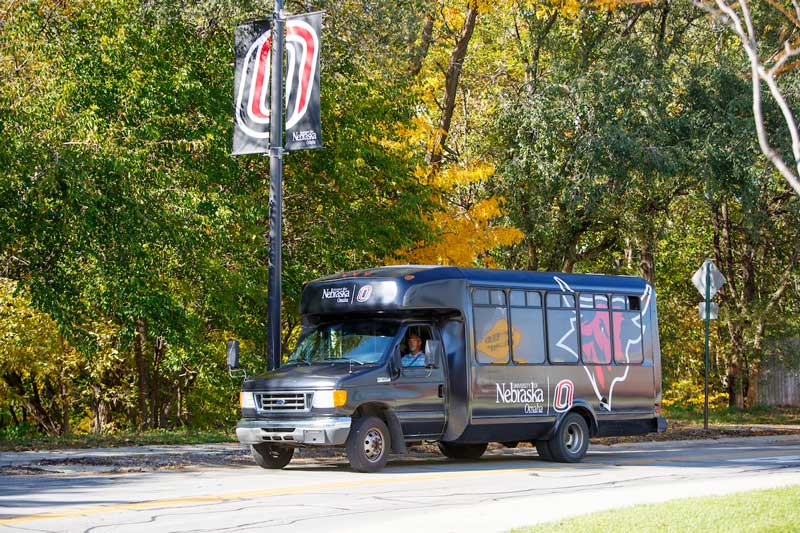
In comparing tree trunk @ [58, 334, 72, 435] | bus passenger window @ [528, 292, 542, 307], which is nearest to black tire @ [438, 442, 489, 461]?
bus passenger window @ [528, 292, 542, 307]

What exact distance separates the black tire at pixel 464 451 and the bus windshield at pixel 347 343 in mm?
3464

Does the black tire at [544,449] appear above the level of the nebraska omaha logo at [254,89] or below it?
below

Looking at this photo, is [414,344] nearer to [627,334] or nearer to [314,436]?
[314,436]

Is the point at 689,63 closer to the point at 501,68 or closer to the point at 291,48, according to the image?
the point at 501,68

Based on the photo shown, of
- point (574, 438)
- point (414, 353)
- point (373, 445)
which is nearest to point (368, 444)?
point (373, 445)

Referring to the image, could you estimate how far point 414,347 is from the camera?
1730 cm

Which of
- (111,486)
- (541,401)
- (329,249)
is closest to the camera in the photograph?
(111,486)

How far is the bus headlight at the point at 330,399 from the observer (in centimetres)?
1584

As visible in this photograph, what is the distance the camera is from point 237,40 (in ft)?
66.6

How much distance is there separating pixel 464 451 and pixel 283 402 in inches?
186

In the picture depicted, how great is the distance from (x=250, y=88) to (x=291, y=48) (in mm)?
1166

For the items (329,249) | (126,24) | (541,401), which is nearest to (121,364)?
(329,249)

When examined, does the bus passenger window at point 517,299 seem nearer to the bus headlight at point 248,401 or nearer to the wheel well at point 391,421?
the wheel well at point 391,421

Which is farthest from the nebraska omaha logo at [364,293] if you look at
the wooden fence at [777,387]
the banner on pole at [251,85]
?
the wooden fence at [777,387]
